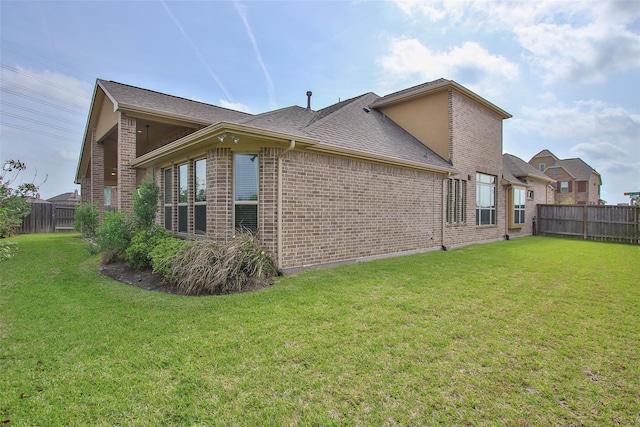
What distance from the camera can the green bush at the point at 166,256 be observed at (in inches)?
243

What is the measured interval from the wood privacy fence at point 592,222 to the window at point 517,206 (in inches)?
104

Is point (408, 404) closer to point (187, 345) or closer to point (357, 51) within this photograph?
point (187, 345)

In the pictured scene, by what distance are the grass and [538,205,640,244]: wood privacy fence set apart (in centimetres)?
1334

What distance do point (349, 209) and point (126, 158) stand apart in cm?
765

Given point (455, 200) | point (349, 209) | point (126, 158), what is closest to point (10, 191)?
point (126, 158)

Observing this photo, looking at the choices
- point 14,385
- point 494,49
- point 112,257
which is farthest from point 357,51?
point 14,385

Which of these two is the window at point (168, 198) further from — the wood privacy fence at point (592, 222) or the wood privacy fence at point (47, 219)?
the wood privacy fence at point (592, 222)

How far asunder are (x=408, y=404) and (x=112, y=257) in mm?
8883

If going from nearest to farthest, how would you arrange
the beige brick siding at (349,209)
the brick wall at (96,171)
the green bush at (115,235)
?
the beige brick siding at (349,209) → the green bush at (115,235) → the brick wall at (96,171)

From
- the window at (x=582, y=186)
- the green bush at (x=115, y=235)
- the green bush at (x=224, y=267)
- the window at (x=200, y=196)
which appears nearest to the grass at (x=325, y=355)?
the green bush at (x=224, y=267)

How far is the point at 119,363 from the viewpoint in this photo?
3.04 m

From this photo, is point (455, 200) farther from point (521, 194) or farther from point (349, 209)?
point (521, 194)

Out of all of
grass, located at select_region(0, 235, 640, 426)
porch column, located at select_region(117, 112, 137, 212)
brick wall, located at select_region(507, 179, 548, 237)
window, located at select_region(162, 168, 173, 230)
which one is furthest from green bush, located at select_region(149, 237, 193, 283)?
brick wall, located at select_region(507, 179, 548, 237)

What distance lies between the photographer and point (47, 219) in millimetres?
20312
